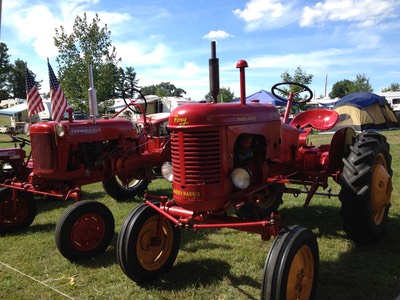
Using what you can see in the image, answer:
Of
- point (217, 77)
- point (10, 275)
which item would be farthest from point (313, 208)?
point (10, 275)

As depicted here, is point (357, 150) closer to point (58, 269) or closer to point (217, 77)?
point (217, 77)

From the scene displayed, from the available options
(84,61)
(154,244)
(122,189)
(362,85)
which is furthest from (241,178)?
(362,85)

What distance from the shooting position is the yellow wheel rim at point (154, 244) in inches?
126

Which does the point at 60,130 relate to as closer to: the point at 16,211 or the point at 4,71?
the point at 16,211

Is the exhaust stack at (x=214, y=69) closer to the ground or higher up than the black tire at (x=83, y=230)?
higher up

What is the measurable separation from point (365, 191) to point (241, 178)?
1.44 m

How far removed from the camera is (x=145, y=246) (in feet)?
10.6

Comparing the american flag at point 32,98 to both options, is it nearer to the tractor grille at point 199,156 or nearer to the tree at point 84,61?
the tractor grille at point 199,156

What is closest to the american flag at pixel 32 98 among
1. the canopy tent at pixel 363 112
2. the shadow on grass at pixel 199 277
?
the shadow on grass at pixel 199 277

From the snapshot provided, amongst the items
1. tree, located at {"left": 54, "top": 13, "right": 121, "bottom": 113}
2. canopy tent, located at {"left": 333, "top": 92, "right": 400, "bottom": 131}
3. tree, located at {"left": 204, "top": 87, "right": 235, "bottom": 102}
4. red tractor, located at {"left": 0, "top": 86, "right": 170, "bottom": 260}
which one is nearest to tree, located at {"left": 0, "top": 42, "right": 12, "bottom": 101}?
tree, located at {"left": 204, "top": 87, "right": 235, "bottom": 102}

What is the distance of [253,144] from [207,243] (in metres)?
1.50

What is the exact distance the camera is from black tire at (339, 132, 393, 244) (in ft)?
11.5

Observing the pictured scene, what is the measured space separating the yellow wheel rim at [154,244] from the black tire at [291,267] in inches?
45.0

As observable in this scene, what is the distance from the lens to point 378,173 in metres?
3.77
